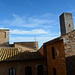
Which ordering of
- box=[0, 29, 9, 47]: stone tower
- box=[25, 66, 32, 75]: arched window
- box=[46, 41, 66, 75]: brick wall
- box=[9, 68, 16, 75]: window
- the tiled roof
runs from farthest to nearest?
box=[0, 29, 9, 47]: stone tower
box=[25, 66, 32, 75]: arched window
the tiled roof
box=[9, 68, 16, 75]: window
box=[46, 41, 66, 75]: brick wall

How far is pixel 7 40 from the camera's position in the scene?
23.4 metres

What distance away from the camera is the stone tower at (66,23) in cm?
1964

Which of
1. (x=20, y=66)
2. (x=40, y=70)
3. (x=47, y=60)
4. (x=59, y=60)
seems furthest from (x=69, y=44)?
(x=20, y=66)

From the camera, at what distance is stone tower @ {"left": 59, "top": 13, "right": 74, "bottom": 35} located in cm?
1964

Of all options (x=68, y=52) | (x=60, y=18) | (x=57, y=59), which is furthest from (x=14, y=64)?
(x=60, y=18)

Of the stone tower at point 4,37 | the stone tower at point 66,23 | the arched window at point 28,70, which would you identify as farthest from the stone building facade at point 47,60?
the stone tower at point 4,37

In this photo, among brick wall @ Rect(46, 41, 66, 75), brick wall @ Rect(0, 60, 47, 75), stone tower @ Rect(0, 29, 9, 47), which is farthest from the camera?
stone tower @ Rect(0, 29, 9, 47)

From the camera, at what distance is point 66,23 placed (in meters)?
19.8

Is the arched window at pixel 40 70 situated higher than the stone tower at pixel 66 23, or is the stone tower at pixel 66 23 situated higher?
the stone tower at pixel 66 23

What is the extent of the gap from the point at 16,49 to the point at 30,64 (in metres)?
3.57

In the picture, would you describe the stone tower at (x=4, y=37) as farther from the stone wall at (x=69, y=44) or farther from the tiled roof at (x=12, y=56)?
the stone wall at (x=69, y=44)

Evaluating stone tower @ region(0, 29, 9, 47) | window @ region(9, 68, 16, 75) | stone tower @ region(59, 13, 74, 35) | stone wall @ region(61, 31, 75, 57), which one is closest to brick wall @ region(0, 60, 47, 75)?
window @ region(9, 68, 16, 75)

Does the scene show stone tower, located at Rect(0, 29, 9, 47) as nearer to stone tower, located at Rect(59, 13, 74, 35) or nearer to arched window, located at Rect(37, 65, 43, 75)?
arched window, located at Rect(37, 65, 43, 75)

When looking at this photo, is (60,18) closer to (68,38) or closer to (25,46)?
(25,46)
